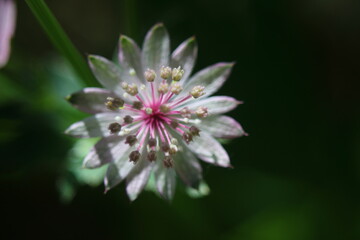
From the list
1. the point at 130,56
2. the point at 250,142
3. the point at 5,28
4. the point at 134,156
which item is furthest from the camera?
the point at 250,142

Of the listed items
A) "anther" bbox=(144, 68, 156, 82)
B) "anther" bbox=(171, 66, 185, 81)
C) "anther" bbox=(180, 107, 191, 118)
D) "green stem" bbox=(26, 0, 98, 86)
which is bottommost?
"anther" bbox=(180, 107, 191, 118)

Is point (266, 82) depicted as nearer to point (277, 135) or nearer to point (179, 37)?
point (277, 135)

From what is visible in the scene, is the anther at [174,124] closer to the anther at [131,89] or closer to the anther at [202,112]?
the anther at [202,112]

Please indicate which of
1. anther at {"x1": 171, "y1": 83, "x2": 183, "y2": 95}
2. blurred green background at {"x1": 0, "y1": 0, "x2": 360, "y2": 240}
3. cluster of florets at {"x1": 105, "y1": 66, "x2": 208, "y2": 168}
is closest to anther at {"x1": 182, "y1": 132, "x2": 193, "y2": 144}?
cluster of florets at {"x1": 105, "y1": 66, "x2": 208, "y2": 168}

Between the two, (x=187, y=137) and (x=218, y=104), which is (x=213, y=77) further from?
(x=187, y=137)

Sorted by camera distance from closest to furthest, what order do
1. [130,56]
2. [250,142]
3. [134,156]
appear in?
1. [134,156]
2. [130,56]
3. [250,142]

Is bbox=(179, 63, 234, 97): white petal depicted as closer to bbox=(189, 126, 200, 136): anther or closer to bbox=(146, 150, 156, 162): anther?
bbox=(189, 126, 200, 136): anther

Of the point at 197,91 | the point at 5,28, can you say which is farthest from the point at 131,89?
the point at 5,28
